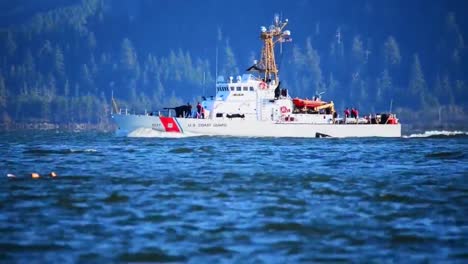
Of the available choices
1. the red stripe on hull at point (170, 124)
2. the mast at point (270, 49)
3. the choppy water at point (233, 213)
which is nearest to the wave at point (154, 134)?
the red stripe on hull at point (170, 124)

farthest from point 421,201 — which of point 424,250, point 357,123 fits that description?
point 357,123

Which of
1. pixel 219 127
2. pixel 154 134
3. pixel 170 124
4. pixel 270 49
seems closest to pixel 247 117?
pixel 219 127

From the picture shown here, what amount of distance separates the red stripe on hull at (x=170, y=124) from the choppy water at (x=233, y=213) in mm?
38272

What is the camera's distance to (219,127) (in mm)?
87250

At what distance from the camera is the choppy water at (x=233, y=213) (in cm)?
2094

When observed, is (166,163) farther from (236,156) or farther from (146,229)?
(146,229)

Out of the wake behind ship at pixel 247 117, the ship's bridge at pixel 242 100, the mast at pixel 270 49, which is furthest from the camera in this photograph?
the mast at pixel 270 49

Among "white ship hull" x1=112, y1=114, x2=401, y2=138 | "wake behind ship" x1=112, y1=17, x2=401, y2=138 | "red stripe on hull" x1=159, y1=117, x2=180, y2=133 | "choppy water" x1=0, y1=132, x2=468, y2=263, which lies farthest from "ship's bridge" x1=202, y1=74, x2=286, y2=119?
"choppy water" x1=0, y1=132, x2=468, y2=263

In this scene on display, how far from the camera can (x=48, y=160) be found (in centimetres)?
5044

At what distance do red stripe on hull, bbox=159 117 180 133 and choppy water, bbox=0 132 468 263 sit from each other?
38272 millimetres

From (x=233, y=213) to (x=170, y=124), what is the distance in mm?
59506

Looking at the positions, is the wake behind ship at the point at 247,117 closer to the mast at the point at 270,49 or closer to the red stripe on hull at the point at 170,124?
the red stripe on hull at the point at 170,124

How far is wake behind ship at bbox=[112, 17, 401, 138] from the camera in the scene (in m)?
86.3

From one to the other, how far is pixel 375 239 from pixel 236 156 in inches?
1291
